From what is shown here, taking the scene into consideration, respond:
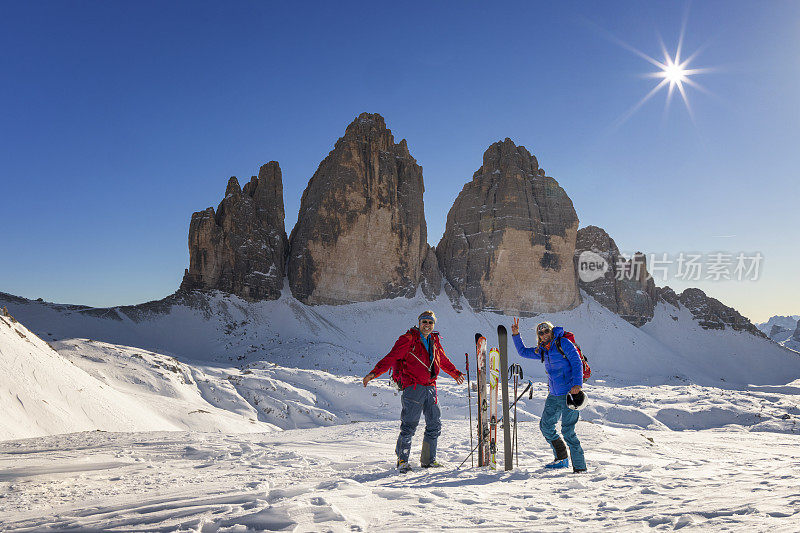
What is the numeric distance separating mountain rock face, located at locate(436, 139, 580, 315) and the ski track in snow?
37.9 meters

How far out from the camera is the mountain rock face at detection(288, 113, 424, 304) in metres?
38.5

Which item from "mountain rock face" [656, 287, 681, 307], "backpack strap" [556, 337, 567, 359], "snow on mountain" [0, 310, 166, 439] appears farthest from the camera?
"mountain rock face" [656, 287, 681, 307]

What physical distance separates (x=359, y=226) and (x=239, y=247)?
33.8 ft

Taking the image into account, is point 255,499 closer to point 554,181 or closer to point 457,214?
point 457,214

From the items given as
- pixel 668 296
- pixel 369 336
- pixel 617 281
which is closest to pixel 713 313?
pixel 668 296

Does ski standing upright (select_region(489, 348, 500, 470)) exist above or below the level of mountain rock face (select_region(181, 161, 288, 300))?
below

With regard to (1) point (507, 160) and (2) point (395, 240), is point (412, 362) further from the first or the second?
(1) point (507, 160)

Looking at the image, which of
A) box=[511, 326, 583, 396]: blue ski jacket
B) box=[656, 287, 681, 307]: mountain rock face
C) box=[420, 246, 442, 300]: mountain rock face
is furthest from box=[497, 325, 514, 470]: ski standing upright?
box=[656, 287, 681, 307]: mountain rock face

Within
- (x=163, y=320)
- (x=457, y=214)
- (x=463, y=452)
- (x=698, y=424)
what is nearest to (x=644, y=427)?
(x=698, y=424)

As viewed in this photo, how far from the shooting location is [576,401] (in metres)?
5.34

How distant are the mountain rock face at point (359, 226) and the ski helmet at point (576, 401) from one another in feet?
111

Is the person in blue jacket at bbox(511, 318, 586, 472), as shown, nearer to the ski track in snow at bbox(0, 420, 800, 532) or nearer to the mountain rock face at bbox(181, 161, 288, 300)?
the ski track in snow at bbox(0, 420, 800, 532)

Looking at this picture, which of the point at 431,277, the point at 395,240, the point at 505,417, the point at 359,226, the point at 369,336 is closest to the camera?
the point at 505,417

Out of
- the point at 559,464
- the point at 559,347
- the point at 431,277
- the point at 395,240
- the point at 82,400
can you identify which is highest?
the point at 395,240
